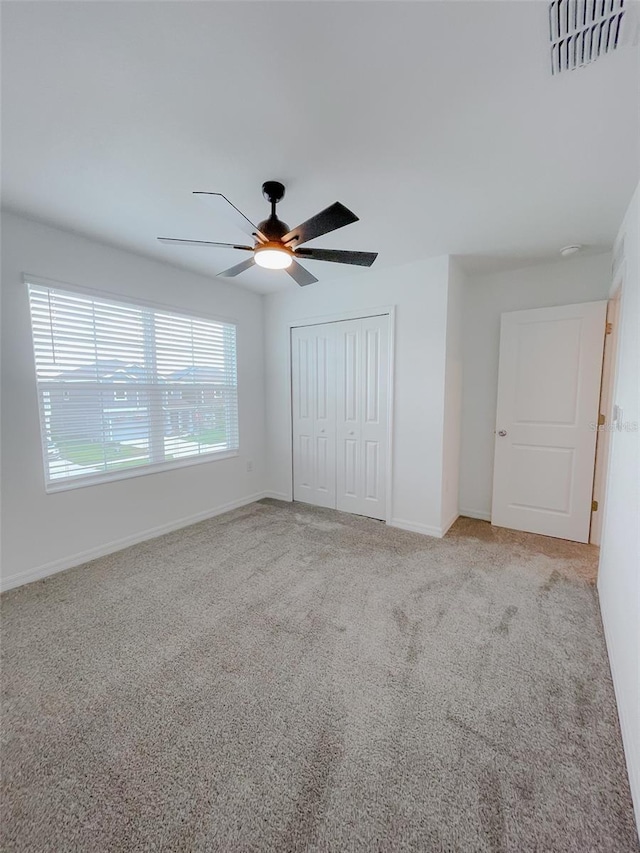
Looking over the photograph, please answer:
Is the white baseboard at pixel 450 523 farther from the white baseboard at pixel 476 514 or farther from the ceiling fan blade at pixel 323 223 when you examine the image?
the ceiling fan blade at pixel 323 223

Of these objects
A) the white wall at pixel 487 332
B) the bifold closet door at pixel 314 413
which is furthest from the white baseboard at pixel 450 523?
the bifold closet door at pixel 314 413

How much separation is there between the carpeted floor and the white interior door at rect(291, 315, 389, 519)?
46.7 inches

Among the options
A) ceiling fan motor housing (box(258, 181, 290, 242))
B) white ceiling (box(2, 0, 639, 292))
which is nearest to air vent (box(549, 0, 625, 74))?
white ceiling (box(2, 0, 639, 292))

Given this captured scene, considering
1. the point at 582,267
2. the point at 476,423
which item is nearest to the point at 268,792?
the point at 476,423

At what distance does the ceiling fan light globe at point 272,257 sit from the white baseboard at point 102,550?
256 centimetres

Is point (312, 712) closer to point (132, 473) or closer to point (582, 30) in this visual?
point (132, 473)

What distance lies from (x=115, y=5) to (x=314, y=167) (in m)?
0.93

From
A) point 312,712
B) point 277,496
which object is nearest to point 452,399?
point 277,496

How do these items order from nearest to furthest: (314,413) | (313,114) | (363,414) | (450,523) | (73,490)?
(313,114), (73,490), (450,523), (363,414), (314,413)

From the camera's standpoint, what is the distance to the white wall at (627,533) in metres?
1.24

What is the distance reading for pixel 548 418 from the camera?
303cm

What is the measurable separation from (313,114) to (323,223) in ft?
1.30

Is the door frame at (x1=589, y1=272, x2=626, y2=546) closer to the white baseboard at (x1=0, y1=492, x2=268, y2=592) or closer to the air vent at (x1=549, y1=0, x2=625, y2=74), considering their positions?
the air vent at (x1=549, y1=0, x2=625, y2=74)

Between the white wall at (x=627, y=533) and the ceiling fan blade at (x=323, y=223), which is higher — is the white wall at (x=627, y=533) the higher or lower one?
the lower one
